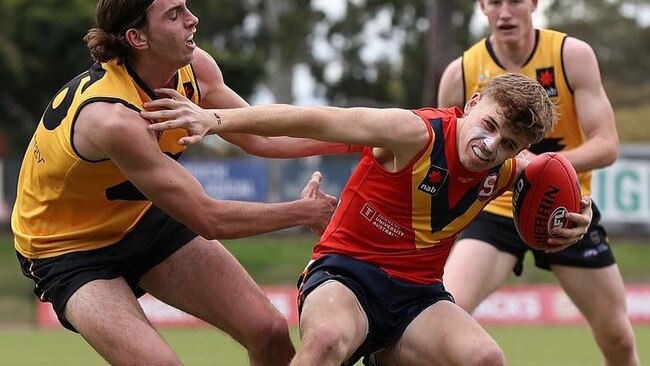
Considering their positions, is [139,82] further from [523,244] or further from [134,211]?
[523,244]

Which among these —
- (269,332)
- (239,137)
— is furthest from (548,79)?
(269,332)

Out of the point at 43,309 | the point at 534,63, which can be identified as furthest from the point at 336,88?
the point at 534,63

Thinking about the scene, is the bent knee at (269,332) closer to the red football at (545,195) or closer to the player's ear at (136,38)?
the red football at (545,195)

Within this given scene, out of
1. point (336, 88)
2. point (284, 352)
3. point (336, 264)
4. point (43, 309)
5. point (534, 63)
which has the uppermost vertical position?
point (534, 63)

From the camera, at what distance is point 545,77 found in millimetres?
8281

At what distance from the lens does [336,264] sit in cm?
669

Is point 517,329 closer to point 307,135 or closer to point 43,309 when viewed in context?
point 43,309

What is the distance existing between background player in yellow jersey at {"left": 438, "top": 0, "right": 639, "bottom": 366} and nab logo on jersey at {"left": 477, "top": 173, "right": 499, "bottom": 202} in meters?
1.33

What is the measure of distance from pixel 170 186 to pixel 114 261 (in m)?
0.67

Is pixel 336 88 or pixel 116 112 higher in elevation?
pixel 116 112

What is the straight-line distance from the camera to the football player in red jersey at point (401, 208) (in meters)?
6.22

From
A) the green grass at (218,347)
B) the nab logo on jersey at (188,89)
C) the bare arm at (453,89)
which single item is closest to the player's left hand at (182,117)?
the nab logo on jersey at (188,89)

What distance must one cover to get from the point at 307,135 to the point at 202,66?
1.05 metres

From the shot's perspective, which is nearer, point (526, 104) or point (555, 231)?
point (526, 104)
